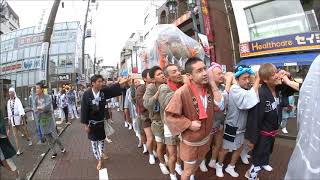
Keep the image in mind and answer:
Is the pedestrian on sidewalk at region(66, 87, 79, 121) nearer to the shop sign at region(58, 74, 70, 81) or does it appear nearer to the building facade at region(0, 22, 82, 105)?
the building facade at region(0, 22, 82, 105)

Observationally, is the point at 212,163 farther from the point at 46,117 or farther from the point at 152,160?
the point at 46,117

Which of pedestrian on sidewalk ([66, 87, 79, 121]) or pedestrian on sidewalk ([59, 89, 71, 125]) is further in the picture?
pedestrian on sidewalk ([66, 87, 79, 121])

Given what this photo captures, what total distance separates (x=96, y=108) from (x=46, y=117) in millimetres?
2220

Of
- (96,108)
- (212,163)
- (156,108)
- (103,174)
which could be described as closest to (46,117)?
(96,108)

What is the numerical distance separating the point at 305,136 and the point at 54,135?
6.83 metres

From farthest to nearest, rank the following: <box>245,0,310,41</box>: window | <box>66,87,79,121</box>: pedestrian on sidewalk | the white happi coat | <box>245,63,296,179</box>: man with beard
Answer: <box>66,87,79,121</box>: pedestrian on sidewalk
<box>245,0,310,41</box>: window
the white happi coat
<box>245,63,296,179</box>: man with beard

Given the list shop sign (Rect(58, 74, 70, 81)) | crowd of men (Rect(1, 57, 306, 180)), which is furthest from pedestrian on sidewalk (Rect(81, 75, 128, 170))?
shop sign (Rect(58, 74, 70, 81))

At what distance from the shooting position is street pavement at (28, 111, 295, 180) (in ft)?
18.9

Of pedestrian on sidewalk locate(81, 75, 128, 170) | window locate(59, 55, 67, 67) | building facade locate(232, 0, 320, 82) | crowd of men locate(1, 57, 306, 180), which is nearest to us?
crowd of men locate(1, 57, 306, 180)

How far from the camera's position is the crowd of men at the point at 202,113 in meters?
3.91

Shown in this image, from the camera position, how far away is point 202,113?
3.85 m

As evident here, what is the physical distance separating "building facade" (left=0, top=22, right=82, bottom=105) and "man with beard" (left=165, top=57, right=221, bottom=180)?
29978mm

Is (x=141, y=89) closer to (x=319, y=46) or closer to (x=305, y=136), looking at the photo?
(x=305, y=136)

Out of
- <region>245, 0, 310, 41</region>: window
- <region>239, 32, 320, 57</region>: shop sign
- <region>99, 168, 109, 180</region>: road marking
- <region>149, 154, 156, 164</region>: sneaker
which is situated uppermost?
<region>245, 0, 310, 41</region>: window
